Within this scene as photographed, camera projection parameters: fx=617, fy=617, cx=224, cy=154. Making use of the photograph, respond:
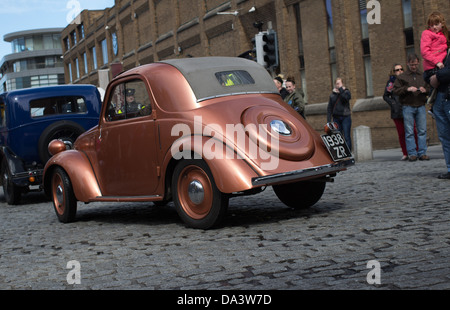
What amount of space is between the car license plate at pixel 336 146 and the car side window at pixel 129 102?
74.8 inches

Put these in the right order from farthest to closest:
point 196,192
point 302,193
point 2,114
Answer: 1. point 2,114
2. point 302,193
3. point 196,192

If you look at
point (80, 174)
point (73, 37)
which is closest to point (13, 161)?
point (80, 174)

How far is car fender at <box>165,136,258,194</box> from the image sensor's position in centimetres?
557

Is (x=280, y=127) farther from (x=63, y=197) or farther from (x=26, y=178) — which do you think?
(x=26, y=178)

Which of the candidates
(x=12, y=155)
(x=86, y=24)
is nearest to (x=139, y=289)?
(x=12, y=155)

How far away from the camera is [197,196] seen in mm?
6000

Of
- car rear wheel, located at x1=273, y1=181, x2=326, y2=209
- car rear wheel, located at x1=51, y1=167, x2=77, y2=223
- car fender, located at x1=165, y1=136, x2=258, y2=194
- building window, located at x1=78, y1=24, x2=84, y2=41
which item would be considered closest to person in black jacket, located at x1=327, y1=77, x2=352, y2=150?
car rear wheel, located at x1=273, y1=181, x2=326, y2=209

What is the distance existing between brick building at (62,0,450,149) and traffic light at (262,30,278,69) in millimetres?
3682

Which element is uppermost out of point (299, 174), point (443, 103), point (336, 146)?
point (443, 103)

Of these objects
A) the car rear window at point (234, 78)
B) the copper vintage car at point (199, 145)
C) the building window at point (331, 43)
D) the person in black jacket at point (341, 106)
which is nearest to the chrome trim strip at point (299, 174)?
the copper vintage car at point (199, 145)

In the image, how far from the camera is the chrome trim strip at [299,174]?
221 inches

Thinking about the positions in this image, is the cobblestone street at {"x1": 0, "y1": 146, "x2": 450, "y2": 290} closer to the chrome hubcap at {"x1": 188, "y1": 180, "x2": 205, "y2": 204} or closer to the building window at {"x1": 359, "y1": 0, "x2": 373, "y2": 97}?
the chrome hubcap at {"x1": 188, "y1": 180, "x2": 205, "y2": 204}

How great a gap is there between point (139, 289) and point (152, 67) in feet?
11.3

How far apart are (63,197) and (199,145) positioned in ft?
8.62
